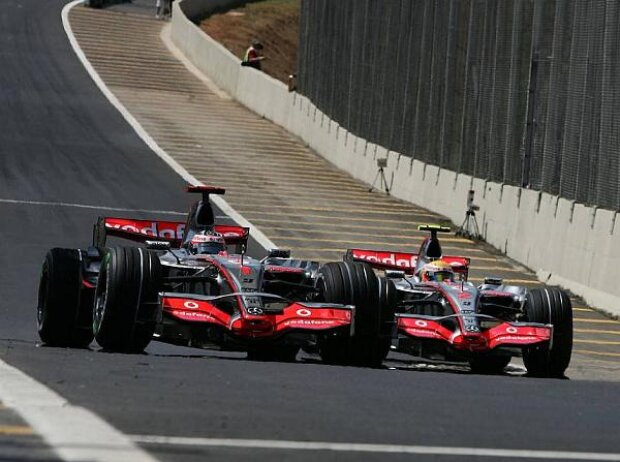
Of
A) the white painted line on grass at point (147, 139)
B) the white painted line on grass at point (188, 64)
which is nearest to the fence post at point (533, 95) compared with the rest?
the white painted line on grass at point (147, 139)

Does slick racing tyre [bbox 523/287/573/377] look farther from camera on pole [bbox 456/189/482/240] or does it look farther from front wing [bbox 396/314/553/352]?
camera on pole [bbox 456/189/482/240]

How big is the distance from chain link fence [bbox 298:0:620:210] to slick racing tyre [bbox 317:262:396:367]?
33.6 ft

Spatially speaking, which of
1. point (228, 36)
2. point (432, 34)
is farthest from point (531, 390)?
point (228, 36)

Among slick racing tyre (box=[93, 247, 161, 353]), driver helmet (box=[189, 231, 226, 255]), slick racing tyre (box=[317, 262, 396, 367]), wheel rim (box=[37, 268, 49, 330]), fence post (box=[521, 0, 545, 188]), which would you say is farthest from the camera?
fence post (box=[521, 0, 545, 188])

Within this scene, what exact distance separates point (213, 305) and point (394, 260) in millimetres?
3828

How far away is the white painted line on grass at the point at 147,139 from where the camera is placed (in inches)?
1179

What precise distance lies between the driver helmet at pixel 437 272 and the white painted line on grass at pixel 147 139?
11166mm

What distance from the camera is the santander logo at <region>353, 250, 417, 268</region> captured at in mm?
17781

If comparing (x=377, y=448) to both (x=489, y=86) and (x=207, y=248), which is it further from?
(x=489, y=86)

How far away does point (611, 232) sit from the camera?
79.6ft

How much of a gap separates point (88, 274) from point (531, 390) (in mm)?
5229

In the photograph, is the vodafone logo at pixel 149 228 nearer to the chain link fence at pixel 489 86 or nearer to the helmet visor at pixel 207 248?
the helmet visor at pixel 207 248

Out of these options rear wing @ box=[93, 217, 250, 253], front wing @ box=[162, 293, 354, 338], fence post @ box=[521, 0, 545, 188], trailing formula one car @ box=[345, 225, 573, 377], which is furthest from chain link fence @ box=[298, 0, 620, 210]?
front wing @ box=[162, 293, 354, 338]

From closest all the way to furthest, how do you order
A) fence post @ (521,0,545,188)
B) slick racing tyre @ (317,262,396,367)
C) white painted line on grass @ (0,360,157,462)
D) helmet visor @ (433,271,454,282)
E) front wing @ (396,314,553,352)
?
white painted line on grass @ (0,360,157,462), slick racing tyre @ (317,262,396,367), front wing @ (396,314,553,352), helmet visor @ (433,271,454,282), fence post @ (521,0,545,188)
